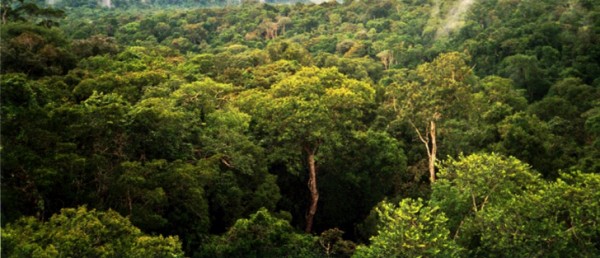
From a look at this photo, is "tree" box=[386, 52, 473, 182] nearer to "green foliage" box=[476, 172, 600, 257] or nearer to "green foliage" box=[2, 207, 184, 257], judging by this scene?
"green foliage" box=[476, 172, 600, 257]

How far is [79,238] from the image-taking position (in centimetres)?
1376

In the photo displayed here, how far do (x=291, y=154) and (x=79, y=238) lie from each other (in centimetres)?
1414

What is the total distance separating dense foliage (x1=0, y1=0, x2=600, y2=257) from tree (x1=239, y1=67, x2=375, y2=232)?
91 mm

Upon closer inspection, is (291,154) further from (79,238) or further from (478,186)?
(79,238)

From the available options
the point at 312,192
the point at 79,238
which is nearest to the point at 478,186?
the point at 312,192

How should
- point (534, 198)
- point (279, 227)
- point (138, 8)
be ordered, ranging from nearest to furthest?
point (534, 198) → point (279, 227) → point (138, 8)

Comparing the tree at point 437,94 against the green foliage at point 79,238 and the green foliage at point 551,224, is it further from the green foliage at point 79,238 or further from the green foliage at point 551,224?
the green foliage at point 79,238

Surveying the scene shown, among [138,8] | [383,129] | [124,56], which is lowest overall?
[138,8]

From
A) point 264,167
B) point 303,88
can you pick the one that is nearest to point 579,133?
point 303,88

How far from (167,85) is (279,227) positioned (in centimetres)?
1033

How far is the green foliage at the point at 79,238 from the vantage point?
13016 mm

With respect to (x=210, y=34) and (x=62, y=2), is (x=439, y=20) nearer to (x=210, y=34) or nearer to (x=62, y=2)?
(x=210, y=34)

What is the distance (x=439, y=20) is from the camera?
74.8 meters

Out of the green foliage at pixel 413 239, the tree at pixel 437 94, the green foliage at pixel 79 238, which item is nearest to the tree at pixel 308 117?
the tree at pixel 437 94
